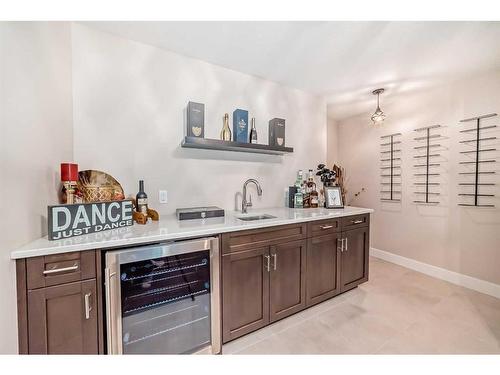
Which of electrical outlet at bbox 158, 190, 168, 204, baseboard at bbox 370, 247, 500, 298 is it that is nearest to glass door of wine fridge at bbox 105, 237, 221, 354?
electrical outlet at bbox 158, 190, 168, 204

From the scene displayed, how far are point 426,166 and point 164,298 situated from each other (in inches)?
134

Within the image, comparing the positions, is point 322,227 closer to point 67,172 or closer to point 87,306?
point 87,306

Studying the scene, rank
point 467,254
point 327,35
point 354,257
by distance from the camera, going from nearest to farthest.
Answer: point 327,35
point 354,257
point 467,254

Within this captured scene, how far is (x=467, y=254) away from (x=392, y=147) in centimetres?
160

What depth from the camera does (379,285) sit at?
7.89ft

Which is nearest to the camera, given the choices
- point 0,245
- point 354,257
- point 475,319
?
point 0,245

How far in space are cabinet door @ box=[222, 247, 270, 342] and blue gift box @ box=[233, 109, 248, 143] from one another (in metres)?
1.17

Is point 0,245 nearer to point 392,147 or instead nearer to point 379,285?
point 379,285

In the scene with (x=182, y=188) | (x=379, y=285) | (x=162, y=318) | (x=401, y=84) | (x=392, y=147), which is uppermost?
(x=401, y=84)

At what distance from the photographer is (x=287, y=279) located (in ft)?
5.61

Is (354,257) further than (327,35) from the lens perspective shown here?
Yes

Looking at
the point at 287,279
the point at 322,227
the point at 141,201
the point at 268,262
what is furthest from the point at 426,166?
the point at 141,201
